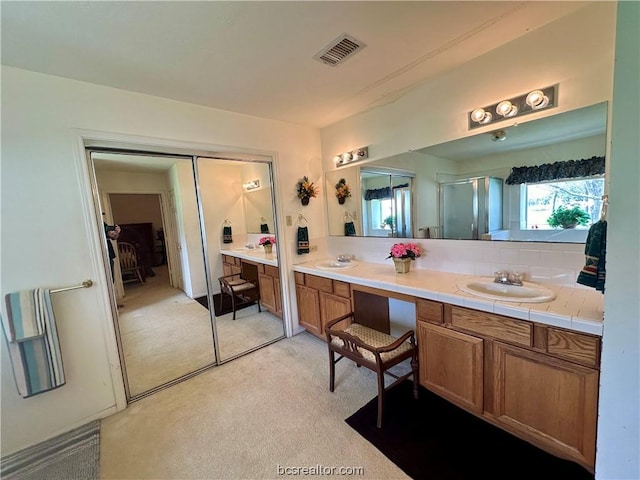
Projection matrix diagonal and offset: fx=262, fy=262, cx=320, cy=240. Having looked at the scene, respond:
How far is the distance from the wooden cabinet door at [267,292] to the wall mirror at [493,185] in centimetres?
145

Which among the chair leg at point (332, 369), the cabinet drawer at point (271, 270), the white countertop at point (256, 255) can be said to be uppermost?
the white countertop at point (256, 255)

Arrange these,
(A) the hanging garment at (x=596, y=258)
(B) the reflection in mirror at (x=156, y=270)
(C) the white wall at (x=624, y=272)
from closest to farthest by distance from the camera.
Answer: (C) the white wall at (x=624, y=272)
(A) the hanging garment at (x=596, y=258)
(B) the reflection in mirror at (x=156, y=270)

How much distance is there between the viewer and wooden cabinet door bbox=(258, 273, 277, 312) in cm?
331

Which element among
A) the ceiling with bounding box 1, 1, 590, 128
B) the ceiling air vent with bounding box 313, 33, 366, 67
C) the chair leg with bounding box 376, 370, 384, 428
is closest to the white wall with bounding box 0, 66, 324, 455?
the ceiling with bounding box 1, 1, 590, 128

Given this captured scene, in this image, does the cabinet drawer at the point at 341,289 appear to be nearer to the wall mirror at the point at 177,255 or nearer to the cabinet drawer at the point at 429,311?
the cabinet drawer at the point at 429,311

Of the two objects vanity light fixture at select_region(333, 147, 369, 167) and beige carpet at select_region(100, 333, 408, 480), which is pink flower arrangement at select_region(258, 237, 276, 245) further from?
beige carpet at select_region(100, 333, 408, 480)

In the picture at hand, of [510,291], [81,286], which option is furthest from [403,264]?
[81,286]

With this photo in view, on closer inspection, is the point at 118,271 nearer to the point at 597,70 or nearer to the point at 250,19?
the point at 250,19

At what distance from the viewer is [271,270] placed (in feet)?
10.7

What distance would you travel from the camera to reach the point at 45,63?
66.1 inches

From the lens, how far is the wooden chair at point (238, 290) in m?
3.11

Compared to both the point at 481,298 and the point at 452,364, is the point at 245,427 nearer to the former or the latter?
the point at 452,364

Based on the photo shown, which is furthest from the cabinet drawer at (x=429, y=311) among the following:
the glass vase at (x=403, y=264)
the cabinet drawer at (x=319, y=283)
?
the cabinet drawer at (x=319, y=283)

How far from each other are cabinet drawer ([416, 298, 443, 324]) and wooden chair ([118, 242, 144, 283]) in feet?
8.26
